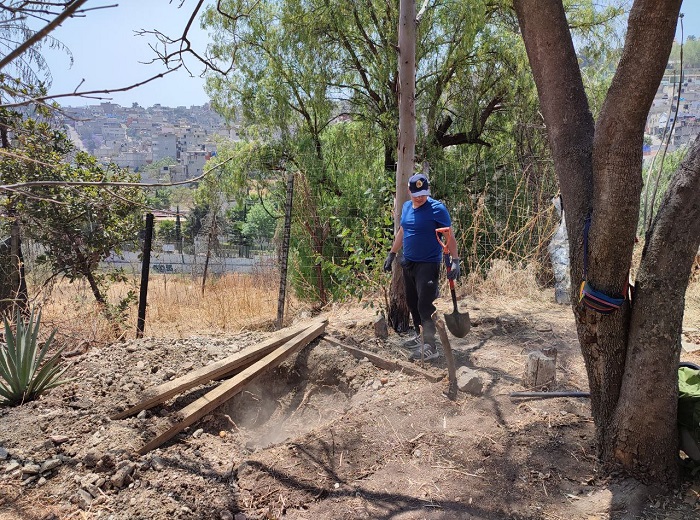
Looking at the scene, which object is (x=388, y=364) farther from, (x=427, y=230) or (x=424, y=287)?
(x=427, y=230)

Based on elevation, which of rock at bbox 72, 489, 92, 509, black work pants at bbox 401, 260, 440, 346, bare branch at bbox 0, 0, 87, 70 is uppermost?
bare branch at bbox 0, 0, 87, 70

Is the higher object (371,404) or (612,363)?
(612,363)

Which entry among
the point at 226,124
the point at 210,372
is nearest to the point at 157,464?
the point at 210,372

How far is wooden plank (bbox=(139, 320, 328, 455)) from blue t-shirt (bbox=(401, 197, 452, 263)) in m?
1.22

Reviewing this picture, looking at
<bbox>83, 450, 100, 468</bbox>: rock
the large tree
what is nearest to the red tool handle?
the large tree

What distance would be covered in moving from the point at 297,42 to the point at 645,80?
1116 centimetres

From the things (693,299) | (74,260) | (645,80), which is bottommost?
(693,299)

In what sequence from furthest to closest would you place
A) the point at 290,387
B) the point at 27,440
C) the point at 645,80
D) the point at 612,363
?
the point at 290,387, the point at 27,440, the point at 612,363, the point at 645,80

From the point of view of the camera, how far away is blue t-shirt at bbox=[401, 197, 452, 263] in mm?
4922

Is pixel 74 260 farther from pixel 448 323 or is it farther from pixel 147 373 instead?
pixel 448 323

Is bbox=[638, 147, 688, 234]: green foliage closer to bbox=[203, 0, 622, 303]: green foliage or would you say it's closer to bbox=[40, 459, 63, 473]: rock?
bbox=[40, 459, 63, 473]: rock

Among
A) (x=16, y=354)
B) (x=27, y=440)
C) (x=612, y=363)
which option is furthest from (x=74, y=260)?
(x=612, y=363)

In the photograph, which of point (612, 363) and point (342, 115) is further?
point (342, 115)

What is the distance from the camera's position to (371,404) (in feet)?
13.7
